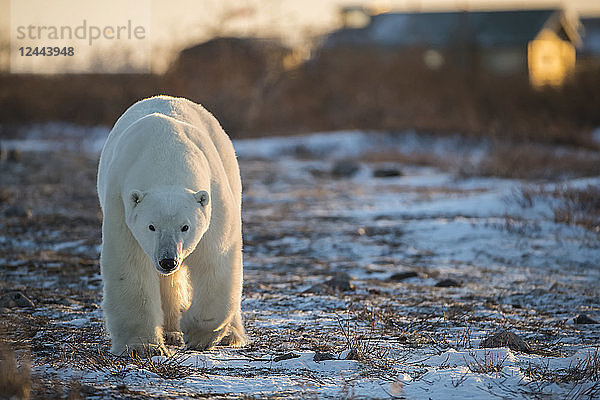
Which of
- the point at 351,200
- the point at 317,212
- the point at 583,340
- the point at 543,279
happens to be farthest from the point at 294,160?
the point at 583,340

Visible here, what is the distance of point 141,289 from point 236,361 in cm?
59

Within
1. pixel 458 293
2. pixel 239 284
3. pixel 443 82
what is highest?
pixel 443 82

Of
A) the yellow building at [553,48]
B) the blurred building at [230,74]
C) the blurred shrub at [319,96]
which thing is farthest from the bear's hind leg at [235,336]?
the yellow building at [553,48]

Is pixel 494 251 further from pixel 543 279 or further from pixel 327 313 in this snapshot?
pixel 327 313

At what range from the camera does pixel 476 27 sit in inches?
1484

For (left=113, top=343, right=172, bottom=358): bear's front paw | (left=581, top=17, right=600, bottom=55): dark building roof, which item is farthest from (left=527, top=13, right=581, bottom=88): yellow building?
(left=113, top=343, right=172, bottom=358): bear's front paw

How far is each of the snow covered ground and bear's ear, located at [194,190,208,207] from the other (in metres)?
0.75

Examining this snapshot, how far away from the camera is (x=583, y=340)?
4184mm

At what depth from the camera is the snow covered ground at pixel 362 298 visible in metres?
3.26

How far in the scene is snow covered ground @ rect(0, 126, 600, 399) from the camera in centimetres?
326

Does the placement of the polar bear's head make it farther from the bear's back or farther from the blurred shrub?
the blurred shrub

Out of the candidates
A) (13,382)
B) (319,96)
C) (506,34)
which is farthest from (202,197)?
(506,34)

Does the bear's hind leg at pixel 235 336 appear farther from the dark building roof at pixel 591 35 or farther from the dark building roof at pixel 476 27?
the dark building roof at pixel 591 35

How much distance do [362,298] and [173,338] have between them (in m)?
1.68
